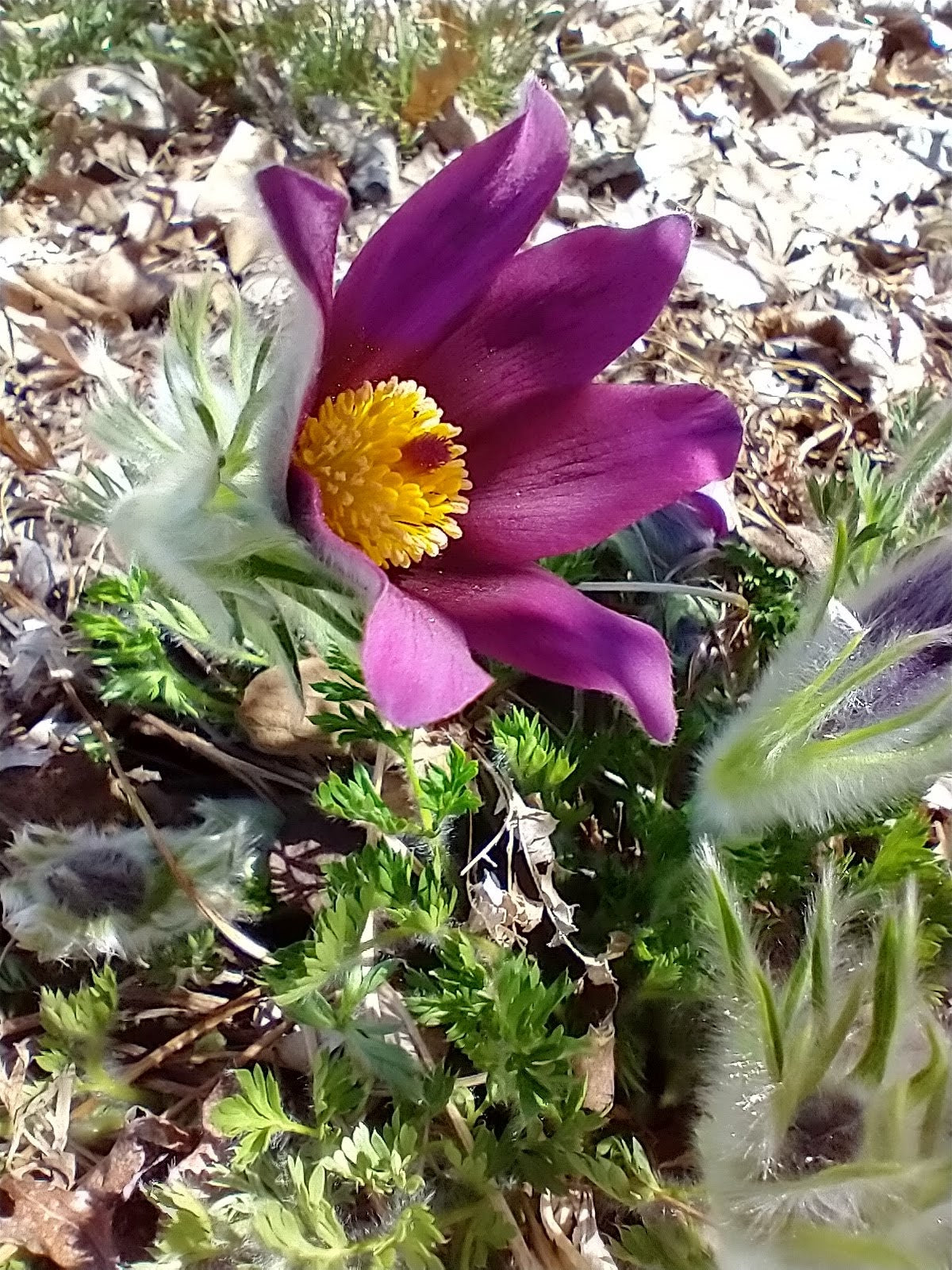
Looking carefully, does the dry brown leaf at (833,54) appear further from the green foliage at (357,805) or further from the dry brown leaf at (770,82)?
the green foliage at (357,805)

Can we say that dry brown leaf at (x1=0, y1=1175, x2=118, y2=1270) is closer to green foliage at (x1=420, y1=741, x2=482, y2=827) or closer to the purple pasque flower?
green foliage at (x1=420, y1=741, x2=482, y2=827)

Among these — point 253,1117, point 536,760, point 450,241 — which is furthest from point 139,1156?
point 450,241

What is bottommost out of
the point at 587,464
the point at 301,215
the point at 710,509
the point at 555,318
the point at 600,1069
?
the point at 600,1069

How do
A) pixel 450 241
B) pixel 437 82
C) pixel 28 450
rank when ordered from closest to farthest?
pixel 450 241
pixel 28 450
pixel 437 82

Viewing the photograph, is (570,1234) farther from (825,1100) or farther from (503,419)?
(503,419)

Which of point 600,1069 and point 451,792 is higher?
point 451,792

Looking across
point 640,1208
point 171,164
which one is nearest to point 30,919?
point 640,1208

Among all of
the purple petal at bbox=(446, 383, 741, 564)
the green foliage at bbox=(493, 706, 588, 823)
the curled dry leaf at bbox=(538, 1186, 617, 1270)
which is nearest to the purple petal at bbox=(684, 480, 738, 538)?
the purple petal at bbox=(446, 383, 741, 564)
